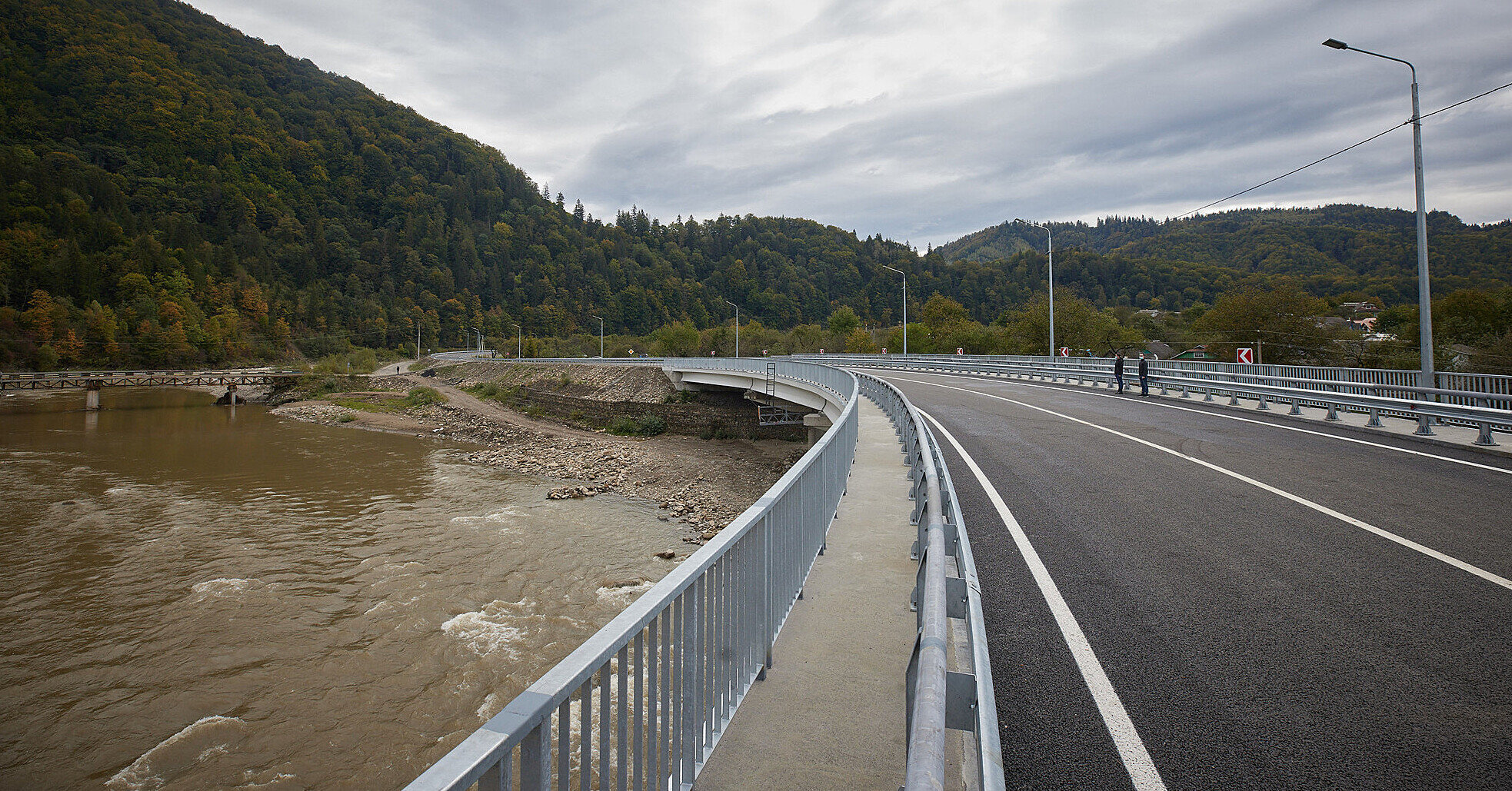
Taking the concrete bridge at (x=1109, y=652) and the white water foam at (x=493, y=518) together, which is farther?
the white water foam at (x=493, y=518)

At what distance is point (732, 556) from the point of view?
333 centimetres

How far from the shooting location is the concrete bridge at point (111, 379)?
191 ft

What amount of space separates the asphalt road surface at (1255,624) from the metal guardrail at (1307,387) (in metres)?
3.11

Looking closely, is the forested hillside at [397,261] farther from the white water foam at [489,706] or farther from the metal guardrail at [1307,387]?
the white water foam at [489,706]

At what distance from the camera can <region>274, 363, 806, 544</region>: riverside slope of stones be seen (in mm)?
23500

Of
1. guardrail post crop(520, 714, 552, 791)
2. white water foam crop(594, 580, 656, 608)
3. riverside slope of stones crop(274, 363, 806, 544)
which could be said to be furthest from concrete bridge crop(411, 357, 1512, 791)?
riverside slope of stones crop(274, 363, 806, 544)

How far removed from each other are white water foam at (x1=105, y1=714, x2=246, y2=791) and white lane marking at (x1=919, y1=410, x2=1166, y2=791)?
10.4 m

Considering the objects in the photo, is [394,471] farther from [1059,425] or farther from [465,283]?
[465,283]

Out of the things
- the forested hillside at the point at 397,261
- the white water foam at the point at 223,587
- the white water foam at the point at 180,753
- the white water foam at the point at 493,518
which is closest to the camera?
the white water foam at the point at 180,753

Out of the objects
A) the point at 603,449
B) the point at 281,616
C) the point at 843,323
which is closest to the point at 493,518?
the point at 281,616

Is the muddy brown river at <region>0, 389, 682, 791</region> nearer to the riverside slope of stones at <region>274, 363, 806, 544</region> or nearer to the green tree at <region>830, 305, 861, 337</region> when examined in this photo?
the riverside slope of stones at <region>274, 363, 806, 544</region>

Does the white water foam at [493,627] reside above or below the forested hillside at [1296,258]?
below

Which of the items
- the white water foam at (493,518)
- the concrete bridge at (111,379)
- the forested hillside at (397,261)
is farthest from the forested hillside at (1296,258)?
the concrete bridge at (111,379)

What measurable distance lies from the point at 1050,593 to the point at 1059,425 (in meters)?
11.2
